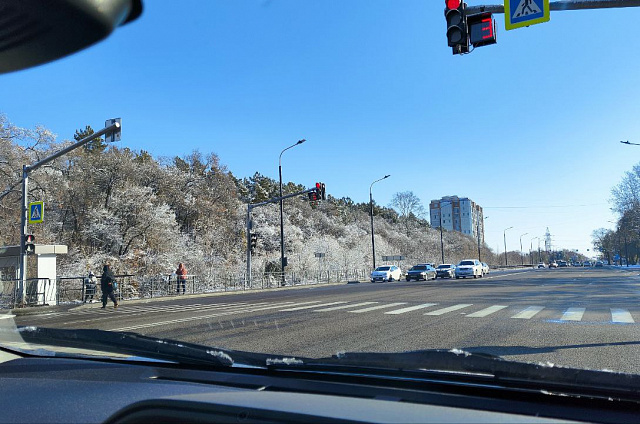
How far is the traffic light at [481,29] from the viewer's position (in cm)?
880

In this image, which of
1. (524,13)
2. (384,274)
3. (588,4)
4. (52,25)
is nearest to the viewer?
(52,25)

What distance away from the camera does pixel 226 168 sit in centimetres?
4934

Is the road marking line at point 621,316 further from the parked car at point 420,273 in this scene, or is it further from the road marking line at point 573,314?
the parked car at point 420,273

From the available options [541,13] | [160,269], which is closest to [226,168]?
[160,269]

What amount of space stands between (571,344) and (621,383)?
5950 mm

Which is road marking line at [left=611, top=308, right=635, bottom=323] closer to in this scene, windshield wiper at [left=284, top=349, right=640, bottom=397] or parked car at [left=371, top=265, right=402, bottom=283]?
windshield wiper at [left=284, top=349, right=640, bottom=397]

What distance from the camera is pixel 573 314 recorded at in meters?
12.3

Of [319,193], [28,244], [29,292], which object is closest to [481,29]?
[28,244]

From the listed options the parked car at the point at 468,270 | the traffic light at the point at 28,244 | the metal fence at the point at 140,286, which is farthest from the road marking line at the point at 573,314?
the parked car at the point at 468,270

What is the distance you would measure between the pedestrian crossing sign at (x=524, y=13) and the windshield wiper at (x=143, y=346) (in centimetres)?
715

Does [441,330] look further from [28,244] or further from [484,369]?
[28,244]

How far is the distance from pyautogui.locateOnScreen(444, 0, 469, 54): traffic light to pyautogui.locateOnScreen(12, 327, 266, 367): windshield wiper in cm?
718

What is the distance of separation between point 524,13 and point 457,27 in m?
1.14

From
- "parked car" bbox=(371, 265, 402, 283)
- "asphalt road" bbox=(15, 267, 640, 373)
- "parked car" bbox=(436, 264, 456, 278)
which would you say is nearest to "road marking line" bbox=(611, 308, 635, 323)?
"asphalt road" bbox=(15, 267, 640, 373)
